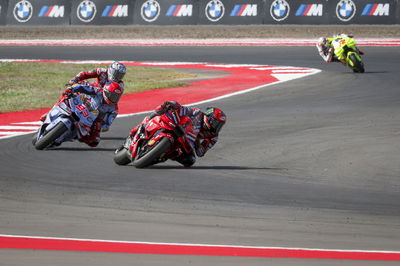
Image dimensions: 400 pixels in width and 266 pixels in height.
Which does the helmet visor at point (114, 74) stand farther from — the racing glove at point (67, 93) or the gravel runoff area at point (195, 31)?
the gravel runoff area at point (195, 31)

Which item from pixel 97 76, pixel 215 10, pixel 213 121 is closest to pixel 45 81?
pixel 97 76

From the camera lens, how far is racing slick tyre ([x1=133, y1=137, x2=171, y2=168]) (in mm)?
10641

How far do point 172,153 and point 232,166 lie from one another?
2.86 feet

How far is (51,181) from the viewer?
10.3 m

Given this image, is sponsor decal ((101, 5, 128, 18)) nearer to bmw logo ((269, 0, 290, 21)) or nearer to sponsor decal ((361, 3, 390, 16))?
bmw logo ((269, 0, 290, 21))

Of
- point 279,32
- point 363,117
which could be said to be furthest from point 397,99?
point 279,32

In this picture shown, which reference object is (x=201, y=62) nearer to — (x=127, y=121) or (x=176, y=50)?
(x=176, y=50)

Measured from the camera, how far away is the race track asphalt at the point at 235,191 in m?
7.65

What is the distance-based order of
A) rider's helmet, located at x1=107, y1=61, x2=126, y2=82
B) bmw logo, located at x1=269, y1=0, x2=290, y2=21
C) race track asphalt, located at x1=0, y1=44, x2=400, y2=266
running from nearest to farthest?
race track asphalt, located at x1=0, y1=44, x2=400, y2=266 → rider's helmet, located at x1=107, y1=61, x2=126, y2=82 → bmw logo, located at x1=269, y1=0, x2=290, y2=21

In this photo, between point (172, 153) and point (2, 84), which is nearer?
point (172, 153)

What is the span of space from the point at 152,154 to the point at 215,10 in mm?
27187

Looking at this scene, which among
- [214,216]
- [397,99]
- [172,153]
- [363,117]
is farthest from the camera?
[397,99]

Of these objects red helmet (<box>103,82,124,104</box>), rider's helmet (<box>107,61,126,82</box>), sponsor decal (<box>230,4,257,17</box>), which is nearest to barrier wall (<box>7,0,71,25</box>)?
sponsor decal (<box>230,4,257,17</box>)

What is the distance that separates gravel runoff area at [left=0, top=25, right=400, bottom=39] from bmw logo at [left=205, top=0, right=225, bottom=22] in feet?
1.30
